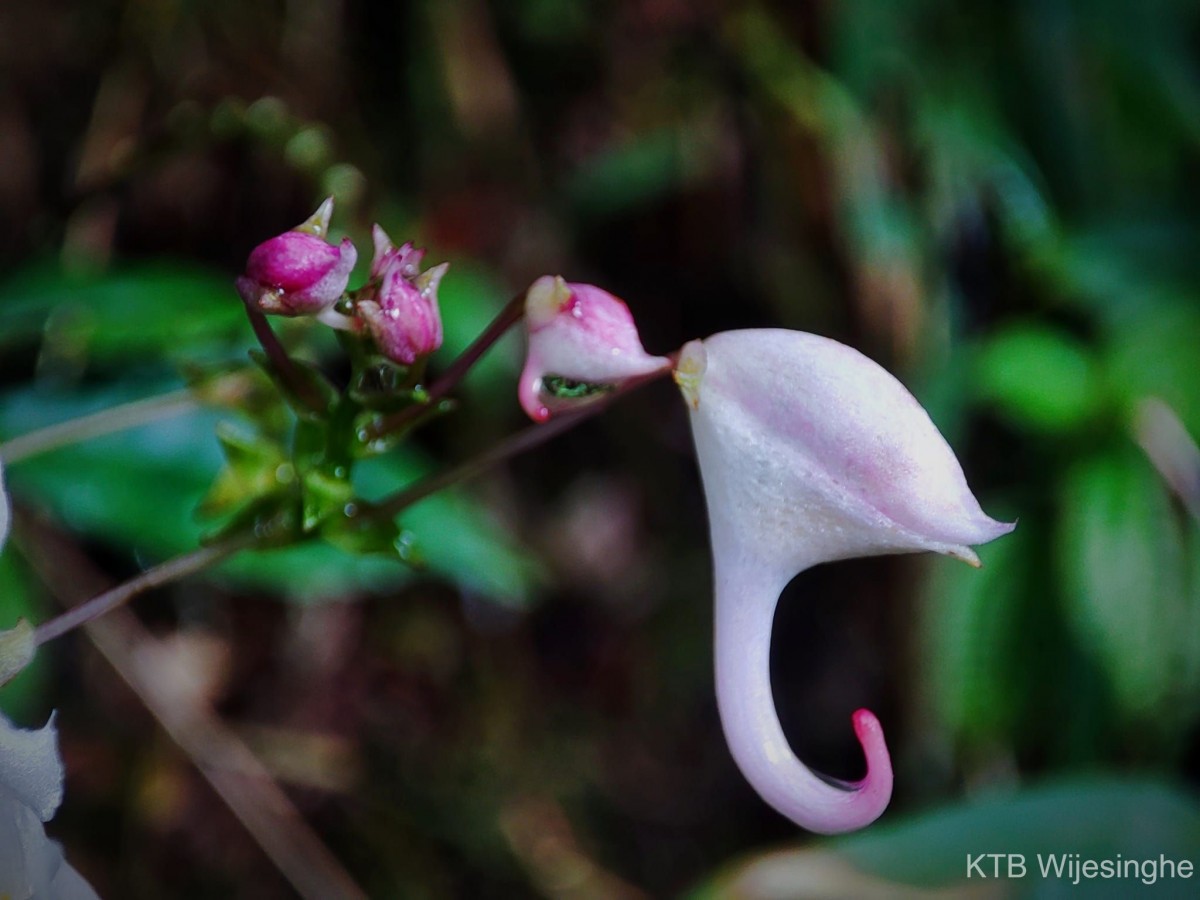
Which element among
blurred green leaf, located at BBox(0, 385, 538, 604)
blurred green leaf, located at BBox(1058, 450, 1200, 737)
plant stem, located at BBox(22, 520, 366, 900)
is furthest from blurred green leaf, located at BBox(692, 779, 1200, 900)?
plant stem, located at BBox(22, 520, 366, 900)

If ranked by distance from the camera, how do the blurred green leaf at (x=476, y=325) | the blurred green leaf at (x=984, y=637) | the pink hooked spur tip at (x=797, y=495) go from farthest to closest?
the blurred green leaf at (x=984, y=637), the blurred green leaf at (x=476, y=325), the pink hooked spur tip at (x=797, y=495)

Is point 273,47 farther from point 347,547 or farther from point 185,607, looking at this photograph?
point 347,547

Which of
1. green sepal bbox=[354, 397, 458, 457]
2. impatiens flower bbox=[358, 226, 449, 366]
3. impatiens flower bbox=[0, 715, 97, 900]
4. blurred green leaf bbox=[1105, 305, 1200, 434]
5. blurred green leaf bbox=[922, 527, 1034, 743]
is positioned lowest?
blurred green leaf bbox=[922, 527, 1034, 743]

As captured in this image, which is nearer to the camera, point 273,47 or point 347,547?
point 347,547

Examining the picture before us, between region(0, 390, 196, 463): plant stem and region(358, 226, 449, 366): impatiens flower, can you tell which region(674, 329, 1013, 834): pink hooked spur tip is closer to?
region(358, 226, 449, 366): impatiens flower

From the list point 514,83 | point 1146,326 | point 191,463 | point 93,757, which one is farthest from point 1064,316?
point 93,757

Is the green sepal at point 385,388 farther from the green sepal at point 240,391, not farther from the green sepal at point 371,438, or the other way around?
the green sepal at point 240,391

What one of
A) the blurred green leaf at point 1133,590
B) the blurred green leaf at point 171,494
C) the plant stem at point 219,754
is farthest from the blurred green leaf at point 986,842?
the plant stem at point 219,754
